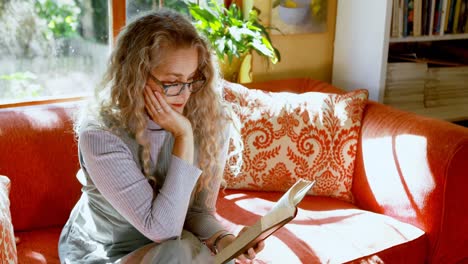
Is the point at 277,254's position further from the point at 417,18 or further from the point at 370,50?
the point at 417,18

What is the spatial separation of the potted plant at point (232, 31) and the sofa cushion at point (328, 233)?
56cm

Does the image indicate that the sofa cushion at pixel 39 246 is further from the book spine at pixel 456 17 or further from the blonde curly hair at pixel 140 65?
the book spine at pixel 456 17

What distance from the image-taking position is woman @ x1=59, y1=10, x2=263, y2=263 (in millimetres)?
1395

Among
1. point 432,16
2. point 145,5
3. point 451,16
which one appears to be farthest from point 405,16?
point 145,5

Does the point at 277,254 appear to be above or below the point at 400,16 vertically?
below

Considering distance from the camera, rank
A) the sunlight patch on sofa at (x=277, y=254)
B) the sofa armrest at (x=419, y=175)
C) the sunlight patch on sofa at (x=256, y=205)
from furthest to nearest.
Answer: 1. the sunlight patch on sofa at (x=256, y=205)
2. the sofa armrest at (x=419, y=175)
3. the sunlight patch on sofa at (x=277, y=254)

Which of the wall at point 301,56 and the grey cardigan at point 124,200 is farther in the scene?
the wall at point 301,56

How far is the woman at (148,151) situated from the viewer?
1.39 metres

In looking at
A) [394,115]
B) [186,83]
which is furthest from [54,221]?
[394,115]

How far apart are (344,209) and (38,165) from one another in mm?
1033

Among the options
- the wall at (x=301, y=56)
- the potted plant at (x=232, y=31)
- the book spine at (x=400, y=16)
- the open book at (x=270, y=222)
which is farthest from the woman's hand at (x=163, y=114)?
the book spine at (x=400, y=16)

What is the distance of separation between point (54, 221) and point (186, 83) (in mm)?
755

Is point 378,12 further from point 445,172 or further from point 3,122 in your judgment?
point 3,122

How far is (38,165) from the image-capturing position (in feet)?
6.12
